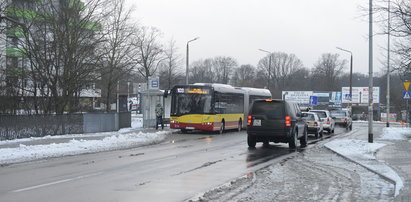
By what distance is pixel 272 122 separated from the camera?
18281mm

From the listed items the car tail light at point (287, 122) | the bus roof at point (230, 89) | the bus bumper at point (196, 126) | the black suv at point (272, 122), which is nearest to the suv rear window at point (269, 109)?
the black suv at point (272, 122)

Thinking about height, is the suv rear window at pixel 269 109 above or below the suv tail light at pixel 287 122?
above

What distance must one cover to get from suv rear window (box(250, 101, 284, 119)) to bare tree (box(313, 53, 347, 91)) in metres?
84.3

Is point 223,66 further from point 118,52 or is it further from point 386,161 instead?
point 386,161

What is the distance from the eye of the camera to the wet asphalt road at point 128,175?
8344mm

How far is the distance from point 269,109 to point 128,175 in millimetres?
9006

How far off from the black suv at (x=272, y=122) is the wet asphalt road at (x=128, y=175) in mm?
1792

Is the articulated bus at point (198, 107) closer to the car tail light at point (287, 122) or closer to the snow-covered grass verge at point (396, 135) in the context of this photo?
the snow-covered grass verge at point (396, 135)

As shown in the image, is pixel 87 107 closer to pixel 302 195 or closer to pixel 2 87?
pixel 2 87

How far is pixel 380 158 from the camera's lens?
14.5 m

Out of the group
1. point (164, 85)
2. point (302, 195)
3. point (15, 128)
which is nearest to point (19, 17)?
point (15, 128)

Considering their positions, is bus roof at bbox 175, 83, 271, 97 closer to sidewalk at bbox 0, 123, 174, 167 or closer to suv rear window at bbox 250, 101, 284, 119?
sidewalk at bbox 0, 123, 174, 167

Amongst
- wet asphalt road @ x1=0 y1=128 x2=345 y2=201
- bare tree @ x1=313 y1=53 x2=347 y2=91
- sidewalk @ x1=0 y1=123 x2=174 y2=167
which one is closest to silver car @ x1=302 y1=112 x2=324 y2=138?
sidewalk @ x1=0 y1=123 x2=174 y2=167

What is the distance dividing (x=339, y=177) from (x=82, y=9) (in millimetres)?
19488
